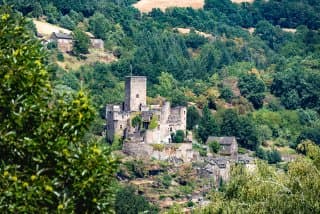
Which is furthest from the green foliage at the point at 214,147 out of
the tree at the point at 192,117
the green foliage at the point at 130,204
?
the green foliage at the point at 130,204

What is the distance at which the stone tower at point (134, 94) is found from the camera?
68188mm

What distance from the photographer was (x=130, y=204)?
2163 inches

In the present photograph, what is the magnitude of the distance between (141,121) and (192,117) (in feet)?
36.8

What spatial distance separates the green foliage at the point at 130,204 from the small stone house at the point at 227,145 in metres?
13.4

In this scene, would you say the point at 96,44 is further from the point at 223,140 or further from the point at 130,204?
the point at 130,204

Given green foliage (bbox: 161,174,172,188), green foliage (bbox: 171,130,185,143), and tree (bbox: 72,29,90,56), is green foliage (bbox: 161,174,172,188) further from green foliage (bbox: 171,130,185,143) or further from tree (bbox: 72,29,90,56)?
tree (bbox: 72,29,90,56)

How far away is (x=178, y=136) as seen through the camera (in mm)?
67375

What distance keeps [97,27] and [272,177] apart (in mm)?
75657

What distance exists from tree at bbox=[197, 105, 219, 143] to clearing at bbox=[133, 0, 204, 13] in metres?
45.1

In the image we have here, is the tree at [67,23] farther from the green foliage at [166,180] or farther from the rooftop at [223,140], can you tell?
the green foliage at [166,180]

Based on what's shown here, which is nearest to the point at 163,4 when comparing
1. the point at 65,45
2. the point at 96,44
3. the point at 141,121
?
the point at 96,44

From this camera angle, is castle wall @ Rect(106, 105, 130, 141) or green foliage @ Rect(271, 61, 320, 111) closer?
castle wall @ Rect(106, 105, 130, 141)

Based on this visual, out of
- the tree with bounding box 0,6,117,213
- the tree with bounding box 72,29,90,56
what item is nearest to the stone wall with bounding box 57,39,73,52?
the tree with bounding box 72,29,90,56

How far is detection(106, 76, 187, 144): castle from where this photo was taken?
65.6m
